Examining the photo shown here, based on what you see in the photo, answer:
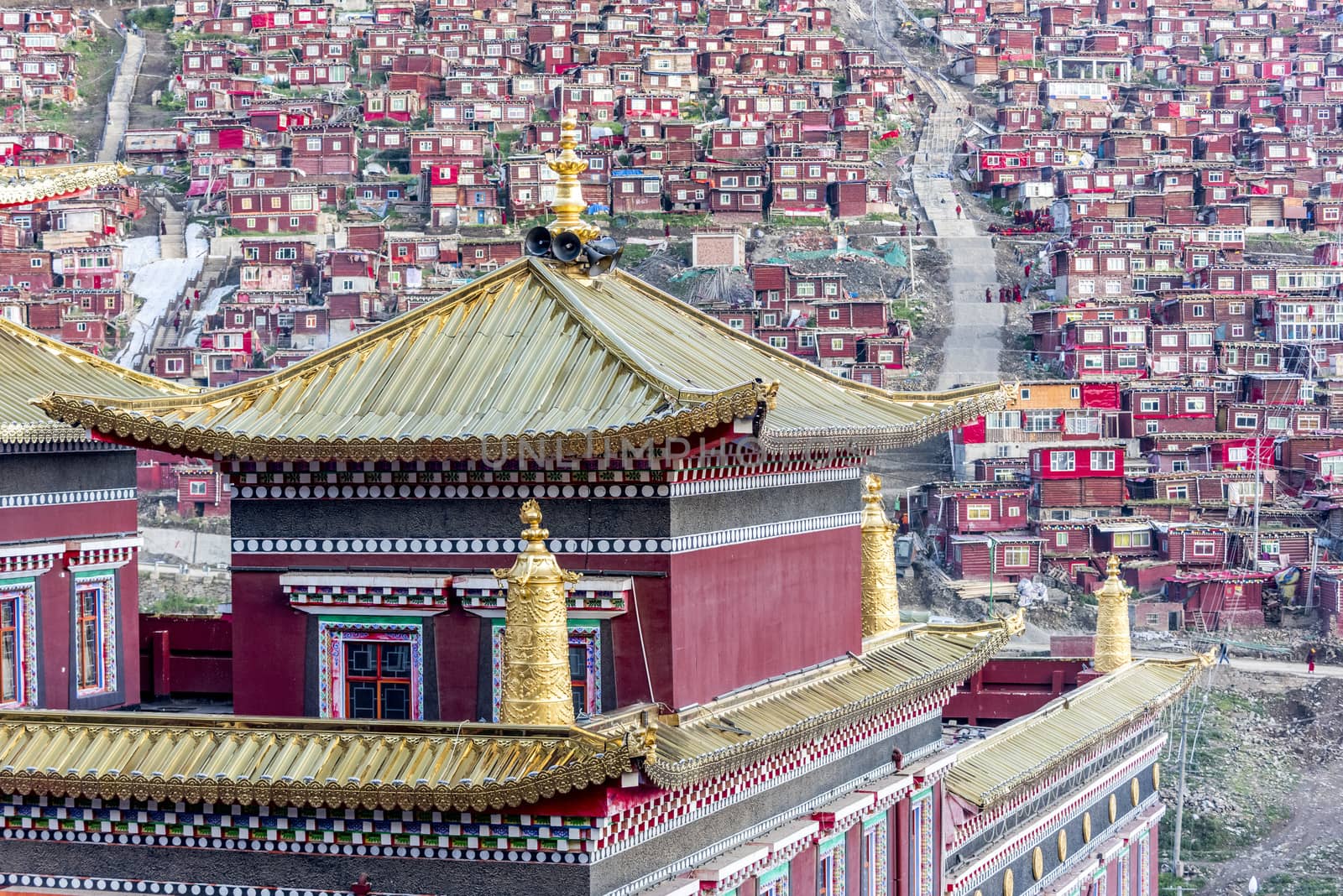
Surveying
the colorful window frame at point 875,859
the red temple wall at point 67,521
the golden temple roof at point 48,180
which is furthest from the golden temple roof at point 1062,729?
the golden temple roof at point 48,180

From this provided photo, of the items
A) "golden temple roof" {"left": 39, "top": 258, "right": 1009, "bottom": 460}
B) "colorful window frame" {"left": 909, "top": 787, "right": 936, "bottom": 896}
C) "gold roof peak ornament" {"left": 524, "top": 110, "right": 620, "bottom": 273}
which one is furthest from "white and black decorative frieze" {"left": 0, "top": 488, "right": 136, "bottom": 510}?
"colorful window frame" {"left": 909, "top": 787, "right": 936, "bottom": 896}

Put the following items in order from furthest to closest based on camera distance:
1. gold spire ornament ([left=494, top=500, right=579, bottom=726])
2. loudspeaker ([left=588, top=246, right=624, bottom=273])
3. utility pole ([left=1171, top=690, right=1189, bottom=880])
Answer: utility pole ([left=1171, top=690, right=1189, bottom=880]) < loudspeaker ([left=588, top=246, right=624, bottom=273]) < gold spire ornament ([left=494, top=500, right=579, bottom=726])

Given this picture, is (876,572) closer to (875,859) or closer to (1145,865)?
(875,859)

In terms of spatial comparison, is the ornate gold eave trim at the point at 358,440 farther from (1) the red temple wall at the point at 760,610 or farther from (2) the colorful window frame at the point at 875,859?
(2) the colorful window frame at the point at 875,859

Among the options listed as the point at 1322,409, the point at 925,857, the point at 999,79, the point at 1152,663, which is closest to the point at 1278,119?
the point at 999,79

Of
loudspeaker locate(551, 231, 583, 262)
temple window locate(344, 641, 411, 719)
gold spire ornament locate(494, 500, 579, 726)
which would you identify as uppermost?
loudspeaker locate(551, 231, 583, 262)

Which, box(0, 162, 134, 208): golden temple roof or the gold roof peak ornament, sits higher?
box(0, 162, 134, 208): golden temple roof

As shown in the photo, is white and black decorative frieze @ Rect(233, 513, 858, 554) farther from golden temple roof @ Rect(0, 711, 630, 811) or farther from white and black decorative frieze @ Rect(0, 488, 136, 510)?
white and black decorative frieze @ Rect(0, 488, 136, 510)

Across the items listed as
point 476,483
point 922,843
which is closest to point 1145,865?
point 922,843
